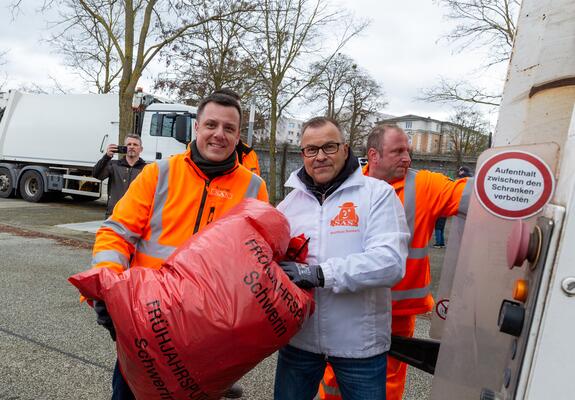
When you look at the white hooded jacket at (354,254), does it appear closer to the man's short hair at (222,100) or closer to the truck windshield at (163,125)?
the man's short hair at (222,100)

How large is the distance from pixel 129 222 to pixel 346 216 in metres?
0.86

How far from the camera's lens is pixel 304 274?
1.64 metres

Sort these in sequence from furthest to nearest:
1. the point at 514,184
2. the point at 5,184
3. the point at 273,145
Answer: the point at 5,184, the point at 273,145, the point at 514,184

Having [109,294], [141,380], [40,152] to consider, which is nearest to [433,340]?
[141,380]

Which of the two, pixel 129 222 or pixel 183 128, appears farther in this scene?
pixel 183 128

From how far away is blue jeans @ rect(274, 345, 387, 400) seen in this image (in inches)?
70.6

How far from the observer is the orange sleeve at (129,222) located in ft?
5.98

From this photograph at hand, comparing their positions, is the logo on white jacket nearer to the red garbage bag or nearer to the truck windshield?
the red garbage bag

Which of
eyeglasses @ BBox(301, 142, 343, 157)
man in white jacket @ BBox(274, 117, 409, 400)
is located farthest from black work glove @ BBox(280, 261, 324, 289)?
eyeglasses @ BBox(301, 142, 343, 157)

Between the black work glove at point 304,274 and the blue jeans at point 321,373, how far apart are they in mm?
367

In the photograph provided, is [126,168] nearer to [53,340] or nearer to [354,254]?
[53,340]

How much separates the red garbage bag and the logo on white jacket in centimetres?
33

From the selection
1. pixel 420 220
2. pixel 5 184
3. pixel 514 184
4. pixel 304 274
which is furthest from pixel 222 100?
pixel 5 184

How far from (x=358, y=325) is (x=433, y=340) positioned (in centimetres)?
29
